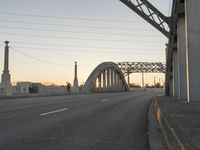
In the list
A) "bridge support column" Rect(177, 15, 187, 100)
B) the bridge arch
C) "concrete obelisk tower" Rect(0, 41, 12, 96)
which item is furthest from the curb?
the bridge arch

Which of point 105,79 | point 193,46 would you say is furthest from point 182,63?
point 105,79

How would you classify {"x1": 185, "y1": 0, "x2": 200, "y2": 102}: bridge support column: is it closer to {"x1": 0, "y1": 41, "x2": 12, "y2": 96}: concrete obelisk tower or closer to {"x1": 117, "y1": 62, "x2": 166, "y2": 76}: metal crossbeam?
{"x1": 0, "y1": 41, "x2": 12, "y2": 96}: concrete obelisk tower

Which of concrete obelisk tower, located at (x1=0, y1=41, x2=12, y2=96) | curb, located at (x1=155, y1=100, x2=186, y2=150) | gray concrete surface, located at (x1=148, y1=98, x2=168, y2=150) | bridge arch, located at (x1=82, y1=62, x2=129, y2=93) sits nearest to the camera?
curb, located at (x1=155, y1=100, x2=186, y2=150)

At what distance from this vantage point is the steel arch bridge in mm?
70012

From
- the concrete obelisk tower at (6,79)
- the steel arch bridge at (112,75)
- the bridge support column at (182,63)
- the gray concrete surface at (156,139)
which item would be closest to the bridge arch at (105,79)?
the steel arch bridge at (112,75)

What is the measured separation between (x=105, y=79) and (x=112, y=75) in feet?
16.9

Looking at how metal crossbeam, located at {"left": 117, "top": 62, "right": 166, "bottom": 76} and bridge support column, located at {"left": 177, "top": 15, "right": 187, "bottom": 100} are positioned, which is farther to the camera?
metal crossbeam, located at {"left": 117, "top": 62, "right": 166, "bottom": 76}

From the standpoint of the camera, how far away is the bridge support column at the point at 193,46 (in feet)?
48.0

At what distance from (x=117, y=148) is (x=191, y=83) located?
941cm

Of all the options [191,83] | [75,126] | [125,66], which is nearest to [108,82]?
[125,66]

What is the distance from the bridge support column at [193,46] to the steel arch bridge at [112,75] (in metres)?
49.6

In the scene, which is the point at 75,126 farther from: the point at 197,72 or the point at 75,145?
the point at 197,72

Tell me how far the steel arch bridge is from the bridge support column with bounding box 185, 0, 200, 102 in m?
49.6

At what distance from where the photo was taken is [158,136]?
775 centimetres
